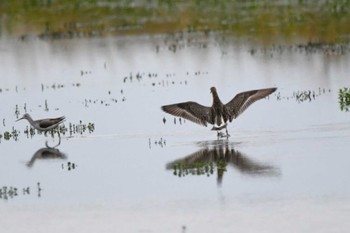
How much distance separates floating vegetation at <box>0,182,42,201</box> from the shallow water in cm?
2

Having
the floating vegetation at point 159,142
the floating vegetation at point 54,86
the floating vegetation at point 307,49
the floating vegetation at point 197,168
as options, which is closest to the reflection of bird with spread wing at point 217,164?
the floating vegetation at point 197,168

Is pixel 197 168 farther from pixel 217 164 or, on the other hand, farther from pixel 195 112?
pixel 195 112

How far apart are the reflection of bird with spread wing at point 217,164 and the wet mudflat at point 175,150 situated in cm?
2

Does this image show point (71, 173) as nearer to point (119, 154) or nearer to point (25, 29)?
point (119, 154)

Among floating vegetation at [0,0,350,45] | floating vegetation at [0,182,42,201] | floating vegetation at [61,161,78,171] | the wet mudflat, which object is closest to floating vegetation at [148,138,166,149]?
the wet mudflat

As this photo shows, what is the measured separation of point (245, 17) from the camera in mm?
46938

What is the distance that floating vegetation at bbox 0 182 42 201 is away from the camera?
16094mm

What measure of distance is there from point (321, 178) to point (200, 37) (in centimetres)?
2542

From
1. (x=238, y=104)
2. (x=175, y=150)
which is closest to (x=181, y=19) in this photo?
(x=238, y=104)

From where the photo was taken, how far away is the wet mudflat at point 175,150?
1429cm

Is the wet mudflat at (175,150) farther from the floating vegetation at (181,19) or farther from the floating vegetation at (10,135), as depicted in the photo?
the floating vegetation at (181,19)

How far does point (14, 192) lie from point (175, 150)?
140 inches

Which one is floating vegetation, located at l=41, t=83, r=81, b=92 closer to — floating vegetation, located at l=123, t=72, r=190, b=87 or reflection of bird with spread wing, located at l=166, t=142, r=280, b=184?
floating vegetation, located at l=123, t=72, r=190, b=87

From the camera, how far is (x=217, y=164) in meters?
17.5
